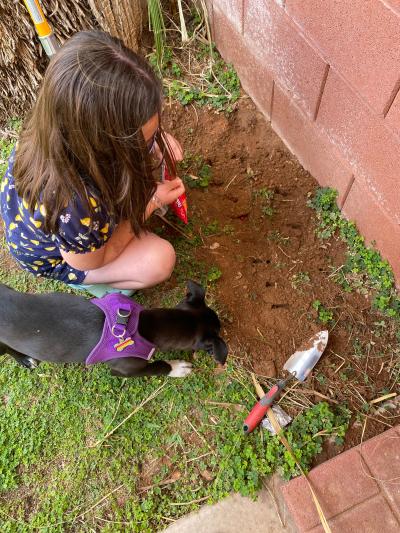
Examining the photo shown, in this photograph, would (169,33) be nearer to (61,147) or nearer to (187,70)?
(187,70)

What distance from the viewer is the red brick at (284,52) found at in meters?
2.20

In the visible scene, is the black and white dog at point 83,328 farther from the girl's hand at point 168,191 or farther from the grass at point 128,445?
the girl's hand at point 168,191

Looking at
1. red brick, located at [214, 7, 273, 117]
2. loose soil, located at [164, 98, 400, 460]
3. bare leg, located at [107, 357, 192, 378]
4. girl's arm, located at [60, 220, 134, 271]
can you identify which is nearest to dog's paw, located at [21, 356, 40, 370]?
bare leg, located at [107, 357, 192, 378]

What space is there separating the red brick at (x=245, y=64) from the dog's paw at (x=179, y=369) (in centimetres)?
169

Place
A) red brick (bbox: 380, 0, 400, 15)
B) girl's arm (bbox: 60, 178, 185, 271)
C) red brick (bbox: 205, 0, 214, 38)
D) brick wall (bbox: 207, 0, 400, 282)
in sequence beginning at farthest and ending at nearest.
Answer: red brick (bbox: 205, 0, 214, 38) → girl's arm (bbox: 60, 178, 185, 271) → brick wall (bbox: 207, 0, 400, 282) → red brick (bbox: 380, 0, 400, 15)

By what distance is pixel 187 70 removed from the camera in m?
3.16

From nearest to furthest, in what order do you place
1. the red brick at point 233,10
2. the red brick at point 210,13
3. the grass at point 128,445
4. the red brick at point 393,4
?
1. the red brick at point 393,4
2. the grass at point 128,445
3. the red brick at point 233,10
4. the red brick at point 210,13

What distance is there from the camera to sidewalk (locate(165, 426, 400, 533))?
1882 mm

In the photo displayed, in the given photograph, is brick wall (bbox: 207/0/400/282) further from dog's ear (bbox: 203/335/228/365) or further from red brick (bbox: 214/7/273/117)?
dog's ear (bbox: 203/335/228/365)

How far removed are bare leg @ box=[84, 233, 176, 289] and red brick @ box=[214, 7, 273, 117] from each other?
1222mm

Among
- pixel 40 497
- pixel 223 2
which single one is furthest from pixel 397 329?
pixel 223 2

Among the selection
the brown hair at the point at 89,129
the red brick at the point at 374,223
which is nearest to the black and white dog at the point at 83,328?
the brown hair at the point at 89,129

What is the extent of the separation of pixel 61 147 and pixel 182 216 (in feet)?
3.44

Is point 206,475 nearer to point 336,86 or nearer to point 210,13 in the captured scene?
point 336,86
